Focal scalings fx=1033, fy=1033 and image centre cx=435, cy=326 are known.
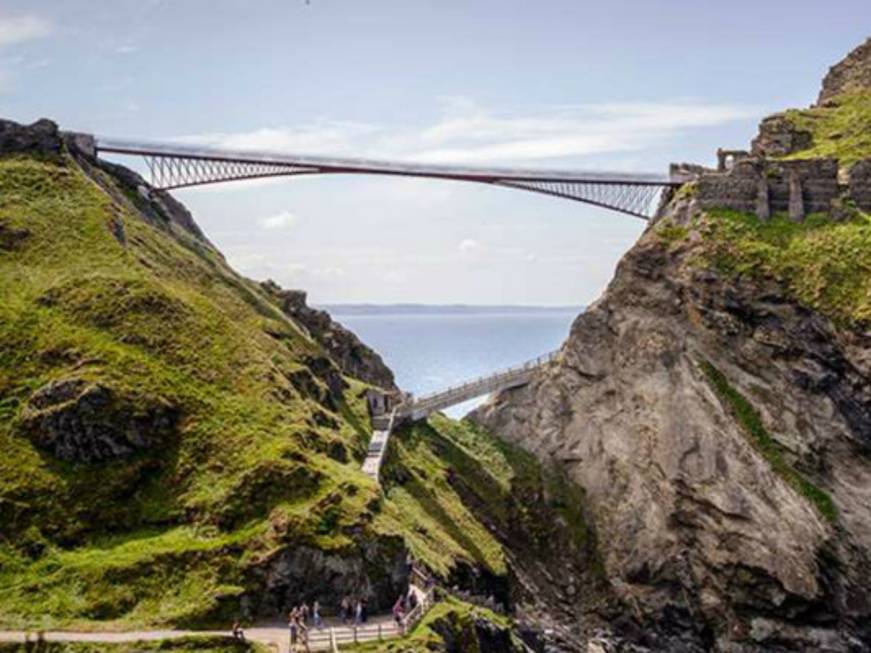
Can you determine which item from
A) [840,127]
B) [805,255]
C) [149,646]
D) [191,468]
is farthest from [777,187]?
[149,646]

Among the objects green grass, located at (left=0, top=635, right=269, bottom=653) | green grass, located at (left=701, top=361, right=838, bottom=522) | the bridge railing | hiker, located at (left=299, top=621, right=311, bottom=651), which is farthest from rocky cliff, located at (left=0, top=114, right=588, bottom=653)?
green grass, located at (left=701, top=361, right=838, bottom=522)

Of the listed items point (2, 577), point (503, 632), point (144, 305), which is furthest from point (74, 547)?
point (503, 632)

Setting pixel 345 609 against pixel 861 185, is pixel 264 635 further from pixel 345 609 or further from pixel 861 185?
pixel 861 185

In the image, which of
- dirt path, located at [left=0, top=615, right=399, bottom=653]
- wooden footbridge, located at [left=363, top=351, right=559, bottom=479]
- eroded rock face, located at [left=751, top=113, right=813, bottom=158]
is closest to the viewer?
dirt path, located at [left=0, top=615, right=399, bottom=653]

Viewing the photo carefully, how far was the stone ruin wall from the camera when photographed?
90.5 meters

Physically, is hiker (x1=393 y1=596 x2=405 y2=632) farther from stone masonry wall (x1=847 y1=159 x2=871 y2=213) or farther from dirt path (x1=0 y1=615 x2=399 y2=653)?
stone masonry wall (x1=847 y1=159 x2=871 y2=213)

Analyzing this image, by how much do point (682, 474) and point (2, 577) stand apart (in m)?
53.1

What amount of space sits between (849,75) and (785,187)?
37.6 metres

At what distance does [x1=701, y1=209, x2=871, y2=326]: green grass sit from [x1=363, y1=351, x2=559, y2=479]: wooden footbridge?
69.9 ft

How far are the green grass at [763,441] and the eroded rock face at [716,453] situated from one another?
43cm

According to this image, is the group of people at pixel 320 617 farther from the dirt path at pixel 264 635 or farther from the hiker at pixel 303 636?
the dirt path at pixel 264 635

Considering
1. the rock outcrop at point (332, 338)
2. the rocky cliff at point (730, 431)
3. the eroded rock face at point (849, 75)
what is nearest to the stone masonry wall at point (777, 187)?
the rocky cliff at point (730, 431)

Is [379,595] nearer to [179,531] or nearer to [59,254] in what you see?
[179,531]

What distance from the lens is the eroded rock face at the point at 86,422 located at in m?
61.7
